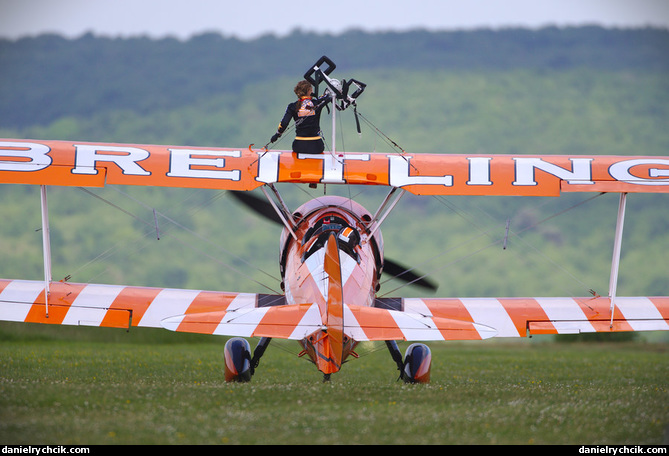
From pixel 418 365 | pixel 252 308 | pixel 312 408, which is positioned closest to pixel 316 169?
pixel 252 308

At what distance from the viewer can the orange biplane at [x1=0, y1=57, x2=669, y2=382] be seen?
25.5 feet

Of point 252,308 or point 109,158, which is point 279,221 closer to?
point 252,308

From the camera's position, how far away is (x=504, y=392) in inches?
278

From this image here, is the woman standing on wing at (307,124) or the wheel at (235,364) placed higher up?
the woman standing on wing at (307,124)

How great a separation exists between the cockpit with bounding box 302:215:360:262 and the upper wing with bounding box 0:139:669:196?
42 cm

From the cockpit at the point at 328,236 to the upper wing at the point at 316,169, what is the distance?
424mm

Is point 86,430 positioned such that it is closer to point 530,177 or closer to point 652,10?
point 530,177

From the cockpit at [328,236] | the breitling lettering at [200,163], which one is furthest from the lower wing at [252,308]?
the breitling lettering at [200,163]

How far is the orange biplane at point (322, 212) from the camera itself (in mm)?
7766

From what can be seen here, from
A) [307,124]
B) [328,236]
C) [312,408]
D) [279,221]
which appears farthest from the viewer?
[279,221]

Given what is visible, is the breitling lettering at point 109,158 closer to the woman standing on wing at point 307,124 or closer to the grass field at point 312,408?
the woman standing on wing at point 307,124

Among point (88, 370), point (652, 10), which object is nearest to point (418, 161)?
point (88, 370)

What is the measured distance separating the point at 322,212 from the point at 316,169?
1.81 ft

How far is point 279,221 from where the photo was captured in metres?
9.19
